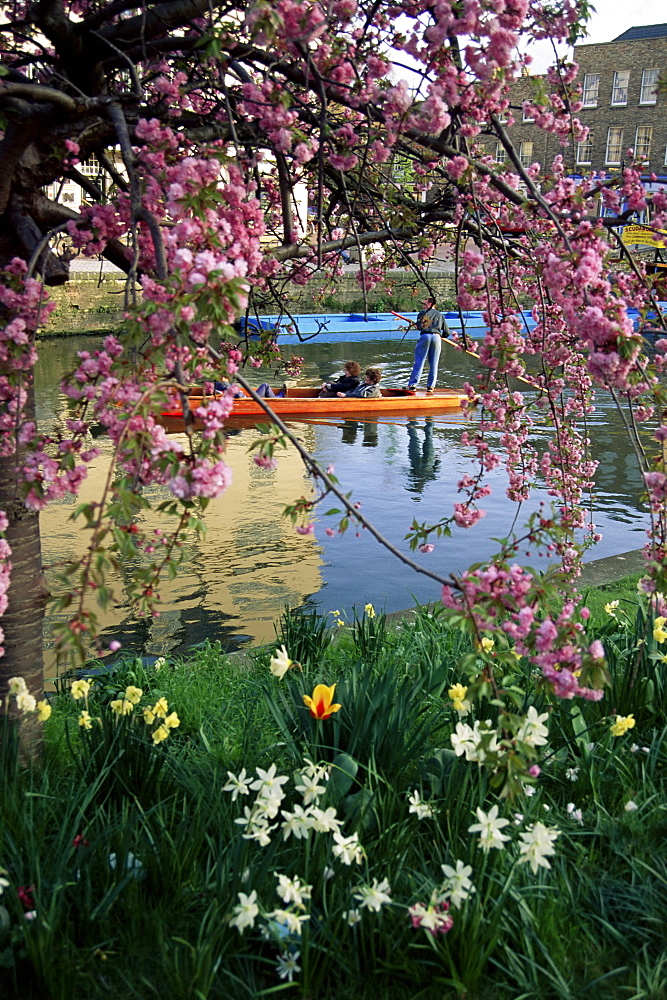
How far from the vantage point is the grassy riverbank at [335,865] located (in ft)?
6.79

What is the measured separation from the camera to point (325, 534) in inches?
219

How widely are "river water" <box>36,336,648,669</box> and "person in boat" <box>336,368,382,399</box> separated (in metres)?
0.46

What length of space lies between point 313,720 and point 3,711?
111 cm

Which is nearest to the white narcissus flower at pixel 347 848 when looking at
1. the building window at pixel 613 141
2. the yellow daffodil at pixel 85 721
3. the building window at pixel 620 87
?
the yellow daffodil at pixel 85 721

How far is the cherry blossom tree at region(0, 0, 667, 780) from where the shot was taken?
72.6 inches

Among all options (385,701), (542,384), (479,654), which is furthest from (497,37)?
(385,701)

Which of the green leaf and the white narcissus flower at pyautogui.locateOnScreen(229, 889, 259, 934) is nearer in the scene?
the white narcissus flower at pyautogui.locateOnScreen(229, 889, 259, 934)

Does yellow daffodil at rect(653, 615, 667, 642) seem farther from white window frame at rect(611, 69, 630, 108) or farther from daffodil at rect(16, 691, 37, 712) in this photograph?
white window frame at rect(611, 69, 630, 108)

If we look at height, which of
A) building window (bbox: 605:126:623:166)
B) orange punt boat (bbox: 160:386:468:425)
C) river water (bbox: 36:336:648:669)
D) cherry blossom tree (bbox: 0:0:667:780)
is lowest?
river water (bbox: 36:336:648:669)

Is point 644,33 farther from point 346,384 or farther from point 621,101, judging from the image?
point 346,384

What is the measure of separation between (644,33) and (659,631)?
4681cm

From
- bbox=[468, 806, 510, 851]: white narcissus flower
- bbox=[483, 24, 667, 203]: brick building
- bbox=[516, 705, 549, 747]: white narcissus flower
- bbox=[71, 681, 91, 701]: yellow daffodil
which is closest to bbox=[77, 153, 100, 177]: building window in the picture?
bbox=[71, 681, 91, 701]: yellow daffodil

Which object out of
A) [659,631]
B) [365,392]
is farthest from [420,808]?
[365,392]

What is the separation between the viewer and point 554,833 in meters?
2.21
